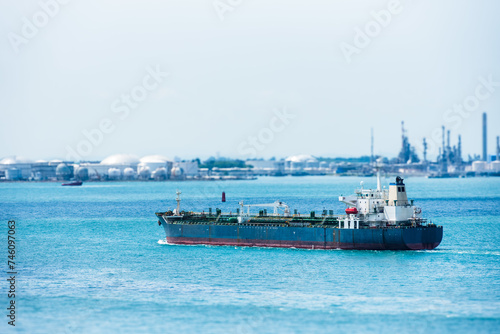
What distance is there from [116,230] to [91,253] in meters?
18.6

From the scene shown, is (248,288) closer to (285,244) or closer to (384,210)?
(285,244)

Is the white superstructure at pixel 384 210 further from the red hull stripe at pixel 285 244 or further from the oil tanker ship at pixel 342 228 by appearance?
the red hull stripe at pixel 285 244

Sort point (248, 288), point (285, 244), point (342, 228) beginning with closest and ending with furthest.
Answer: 1. point (248, 288)
2. point (342, 228)
3. point (285, 244)

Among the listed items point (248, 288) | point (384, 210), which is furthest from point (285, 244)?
point (248, 288)

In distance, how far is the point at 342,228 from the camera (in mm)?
56625

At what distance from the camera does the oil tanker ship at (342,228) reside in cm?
5544

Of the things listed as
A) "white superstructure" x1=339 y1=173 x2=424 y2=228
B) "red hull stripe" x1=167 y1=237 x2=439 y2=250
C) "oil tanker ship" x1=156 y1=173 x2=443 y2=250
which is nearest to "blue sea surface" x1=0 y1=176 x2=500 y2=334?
"red hull stripe" x1=167 y1=237 x2=439 y2=250

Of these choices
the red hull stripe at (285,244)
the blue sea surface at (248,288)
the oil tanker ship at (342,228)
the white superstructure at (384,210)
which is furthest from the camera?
the white superstructure at (384,210)

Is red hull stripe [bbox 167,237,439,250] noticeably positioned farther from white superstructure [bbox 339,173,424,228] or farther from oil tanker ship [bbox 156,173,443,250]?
white superstructure [bbox 339,173,424,228]

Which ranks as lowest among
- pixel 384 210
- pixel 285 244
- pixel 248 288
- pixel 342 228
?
pixel 248 288

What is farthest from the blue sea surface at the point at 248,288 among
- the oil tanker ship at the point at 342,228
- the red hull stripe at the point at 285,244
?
the oil tanker ship at the point at 342,228

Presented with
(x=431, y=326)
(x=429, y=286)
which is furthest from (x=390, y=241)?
(x=431, y=326)

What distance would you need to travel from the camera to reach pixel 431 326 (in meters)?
34.4

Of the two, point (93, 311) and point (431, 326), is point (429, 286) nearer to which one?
point (431, 326)
